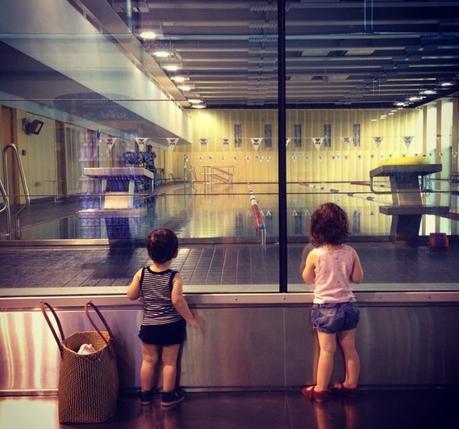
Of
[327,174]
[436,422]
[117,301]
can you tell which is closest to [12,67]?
[327,174]

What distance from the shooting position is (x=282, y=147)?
3686 mm

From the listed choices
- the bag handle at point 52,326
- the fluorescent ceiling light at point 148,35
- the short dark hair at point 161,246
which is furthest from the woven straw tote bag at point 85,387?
the fluorescent ceiling light at point 148,35

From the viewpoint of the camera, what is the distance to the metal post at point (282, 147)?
3.54 metres

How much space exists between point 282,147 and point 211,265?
229 cm

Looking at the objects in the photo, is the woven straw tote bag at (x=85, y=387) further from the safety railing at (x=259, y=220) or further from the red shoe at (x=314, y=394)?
the safety railing at (x=259, y=220)

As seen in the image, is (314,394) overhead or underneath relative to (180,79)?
underneath

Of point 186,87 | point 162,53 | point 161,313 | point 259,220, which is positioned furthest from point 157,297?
point 162,53

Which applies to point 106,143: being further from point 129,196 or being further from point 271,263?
point 271,263

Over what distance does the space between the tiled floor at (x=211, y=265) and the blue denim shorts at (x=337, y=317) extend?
65 cm

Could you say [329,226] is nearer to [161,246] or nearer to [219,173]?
[161,246]

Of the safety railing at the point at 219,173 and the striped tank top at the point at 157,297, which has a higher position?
the safety railing at the point at 219,173

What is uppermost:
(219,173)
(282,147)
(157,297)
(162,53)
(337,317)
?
(162,53)

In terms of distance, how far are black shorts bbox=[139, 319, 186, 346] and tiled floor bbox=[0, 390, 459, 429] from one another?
38cm

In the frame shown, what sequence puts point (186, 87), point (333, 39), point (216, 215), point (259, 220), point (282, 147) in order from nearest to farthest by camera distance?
point (282, 147), point (186, 87), point (259, 220), point (216, 215), point (333, 39)
